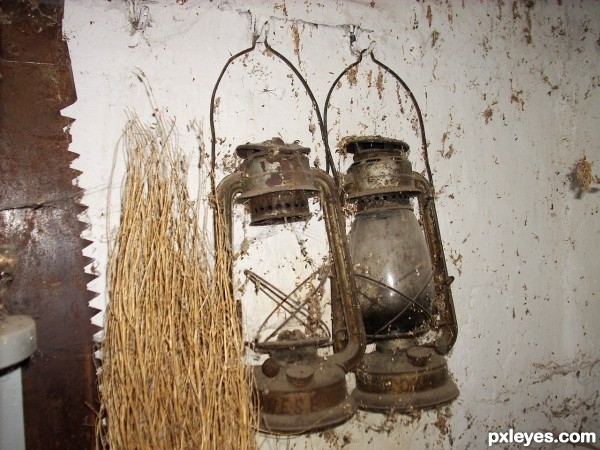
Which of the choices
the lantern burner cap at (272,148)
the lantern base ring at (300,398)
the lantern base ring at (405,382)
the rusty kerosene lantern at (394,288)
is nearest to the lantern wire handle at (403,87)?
the rusty kerosene lantern at (394,288)

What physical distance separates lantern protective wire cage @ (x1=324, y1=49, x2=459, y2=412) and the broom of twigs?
1.46 ft

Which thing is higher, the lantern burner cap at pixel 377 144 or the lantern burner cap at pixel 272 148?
the lantern burner cap at pixel 377 144

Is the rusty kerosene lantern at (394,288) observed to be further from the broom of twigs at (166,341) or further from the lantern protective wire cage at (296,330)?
the broom of twigs at (166,341)

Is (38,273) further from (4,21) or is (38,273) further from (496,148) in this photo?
(496,148)

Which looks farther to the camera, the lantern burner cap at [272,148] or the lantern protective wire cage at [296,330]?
the lantern burner cap at [272,148]

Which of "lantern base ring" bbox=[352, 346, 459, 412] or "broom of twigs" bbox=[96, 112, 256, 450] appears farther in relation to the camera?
"lantern base ring" bbox=[352, 346, 459, 412]

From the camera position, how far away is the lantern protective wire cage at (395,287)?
1.35 meters

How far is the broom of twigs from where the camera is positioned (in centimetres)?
119

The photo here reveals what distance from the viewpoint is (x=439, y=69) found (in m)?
1.93

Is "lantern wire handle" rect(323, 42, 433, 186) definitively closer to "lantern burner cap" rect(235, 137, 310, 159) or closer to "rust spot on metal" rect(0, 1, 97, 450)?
"lantern burner cap" rect(235, 137, 310, 159)

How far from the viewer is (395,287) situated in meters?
1.39

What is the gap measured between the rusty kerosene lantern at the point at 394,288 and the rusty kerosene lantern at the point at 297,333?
0.36 feet

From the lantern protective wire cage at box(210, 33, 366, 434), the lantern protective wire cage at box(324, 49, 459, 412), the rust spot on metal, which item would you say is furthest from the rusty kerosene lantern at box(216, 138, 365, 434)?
the rust spot on metal

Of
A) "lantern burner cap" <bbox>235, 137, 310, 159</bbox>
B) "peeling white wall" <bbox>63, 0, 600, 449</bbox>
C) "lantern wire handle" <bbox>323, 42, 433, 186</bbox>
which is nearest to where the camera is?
"lantern burner cap" <bbox>235, 137, 310, 159</bbox>
